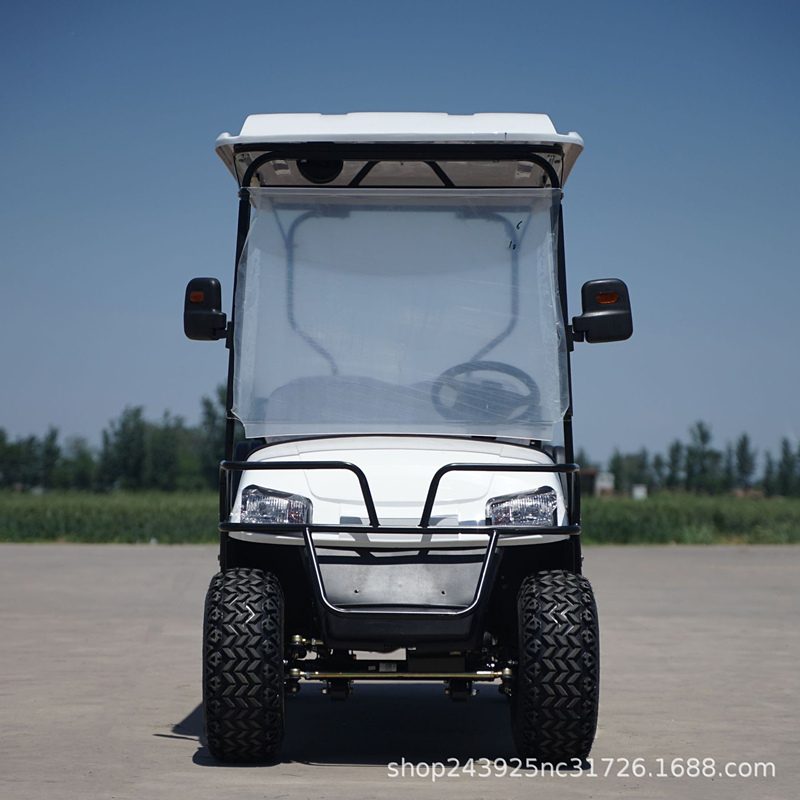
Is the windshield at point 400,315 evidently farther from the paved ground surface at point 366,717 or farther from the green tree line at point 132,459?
the green tree line at point 132,459

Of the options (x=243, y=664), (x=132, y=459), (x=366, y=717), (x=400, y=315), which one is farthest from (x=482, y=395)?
(x=132, y=459)

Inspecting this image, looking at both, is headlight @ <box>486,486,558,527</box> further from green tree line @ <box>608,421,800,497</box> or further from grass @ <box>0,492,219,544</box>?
green tree line @ <box>608,421,800,497</box>

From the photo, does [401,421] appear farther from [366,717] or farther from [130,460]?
[130,460]

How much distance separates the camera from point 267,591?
562cm

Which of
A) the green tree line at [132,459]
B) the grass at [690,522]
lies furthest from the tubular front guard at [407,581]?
the green tree line at [132,459]

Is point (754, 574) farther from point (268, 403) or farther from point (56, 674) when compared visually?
point (268, 403)

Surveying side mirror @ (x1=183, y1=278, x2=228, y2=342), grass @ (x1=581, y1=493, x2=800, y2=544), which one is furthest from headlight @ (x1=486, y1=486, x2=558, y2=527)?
grass @ (x1=581, y1=493, x2=800, y2=544)

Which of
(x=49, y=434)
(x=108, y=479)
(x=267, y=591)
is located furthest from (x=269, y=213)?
(x=49, y=434)

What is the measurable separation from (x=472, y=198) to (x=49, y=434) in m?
98.2

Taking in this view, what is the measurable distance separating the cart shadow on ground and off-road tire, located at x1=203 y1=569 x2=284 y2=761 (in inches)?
12.9

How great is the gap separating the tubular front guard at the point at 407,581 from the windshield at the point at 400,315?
67 cm

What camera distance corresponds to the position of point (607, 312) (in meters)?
5.98

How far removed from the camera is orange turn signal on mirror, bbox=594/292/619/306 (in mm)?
6000

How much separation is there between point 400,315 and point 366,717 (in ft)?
9.07
